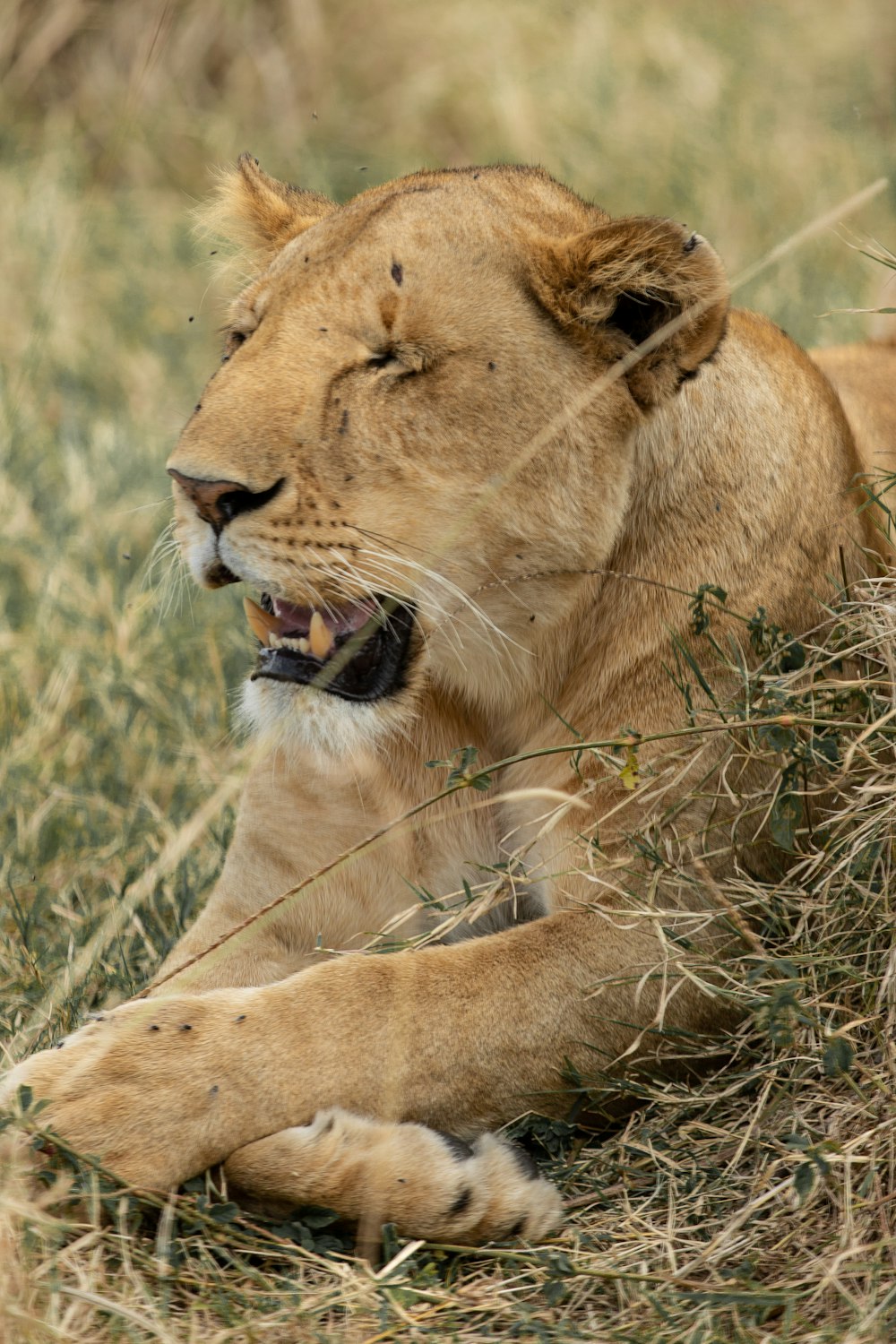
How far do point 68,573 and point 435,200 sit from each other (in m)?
1.95

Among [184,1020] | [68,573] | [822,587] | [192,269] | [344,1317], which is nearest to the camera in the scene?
[344,1317]

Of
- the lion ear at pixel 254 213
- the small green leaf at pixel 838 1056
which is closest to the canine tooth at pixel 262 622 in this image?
the lion ear at pixel 254 213

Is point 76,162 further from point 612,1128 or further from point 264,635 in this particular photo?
point 612,1128

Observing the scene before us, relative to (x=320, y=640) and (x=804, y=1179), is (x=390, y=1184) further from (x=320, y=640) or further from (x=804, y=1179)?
(x=320, y=640)

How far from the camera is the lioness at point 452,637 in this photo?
222 centimetres

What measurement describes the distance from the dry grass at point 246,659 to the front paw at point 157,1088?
5cm

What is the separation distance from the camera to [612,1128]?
2434 mm

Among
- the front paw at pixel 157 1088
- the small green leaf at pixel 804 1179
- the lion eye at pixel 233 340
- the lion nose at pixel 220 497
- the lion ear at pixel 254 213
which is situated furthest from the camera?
the lion ear at pixel 254 213

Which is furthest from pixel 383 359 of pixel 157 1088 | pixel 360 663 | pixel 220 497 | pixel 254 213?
pixel 157 1088

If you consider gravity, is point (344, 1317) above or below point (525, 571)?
below

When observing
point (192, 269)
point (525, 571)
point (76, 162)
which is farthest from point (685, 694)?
point (76, 162)

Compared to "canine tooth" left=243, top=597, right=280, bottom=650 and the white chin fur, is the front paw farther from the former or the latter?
"canine tooth" left=243, top=597, right=280, bottom=650

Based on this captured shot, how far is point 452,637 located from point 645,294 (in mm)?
562

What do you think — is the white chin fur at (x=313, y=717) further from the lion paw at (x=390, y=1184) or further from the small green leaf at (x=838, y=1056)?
the small green leaf at (x=838, y=1056)
